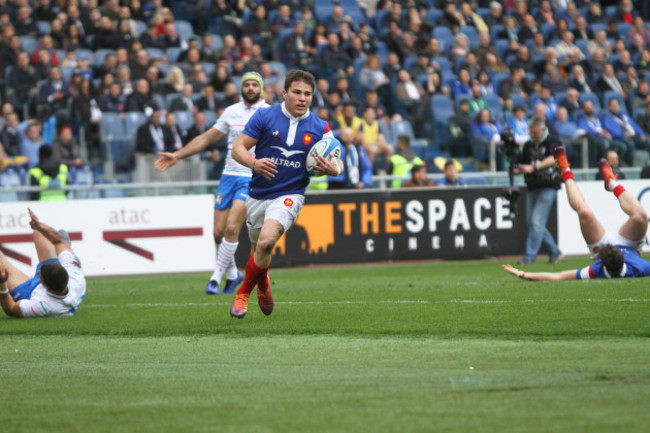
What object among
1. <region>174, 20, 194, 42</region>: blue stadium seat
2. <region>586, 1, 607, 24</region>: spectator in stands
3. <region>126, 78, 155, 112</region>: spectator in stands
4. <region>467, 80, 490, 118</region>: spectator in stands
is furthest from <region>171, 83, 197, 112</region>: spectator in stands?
<region>586, 1, 607, 24</region>: spectator in stands

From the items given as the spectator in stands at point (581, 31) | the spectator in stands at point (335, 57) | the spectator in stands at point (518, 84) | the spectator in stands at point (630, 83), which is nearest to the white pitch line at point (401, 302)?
the spectator in stands at point (335, 57)

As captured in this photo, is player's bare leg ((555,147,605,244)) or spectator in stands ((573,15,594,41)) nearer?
player's bare leg ((555,147,605,244))

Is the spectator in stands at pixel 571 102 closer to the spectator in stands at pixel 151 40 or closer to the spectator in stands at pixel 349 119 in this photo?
the spectator in stands at pixel 349 119

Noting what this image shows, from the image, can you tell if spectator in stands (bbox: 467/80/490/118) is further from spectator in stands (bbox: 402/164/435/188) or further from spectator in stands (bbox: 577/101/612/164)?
spectator in stands (bbox: 402/164/435/188)

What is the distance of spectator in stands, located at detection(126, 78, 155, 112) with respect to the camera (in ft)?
67.3

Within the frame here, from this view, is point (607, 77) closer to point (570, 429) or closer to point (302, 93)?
point (302, 93)

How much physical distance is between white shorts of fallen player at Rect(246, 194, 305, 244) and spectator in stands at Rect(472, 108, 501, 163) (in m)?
12.0

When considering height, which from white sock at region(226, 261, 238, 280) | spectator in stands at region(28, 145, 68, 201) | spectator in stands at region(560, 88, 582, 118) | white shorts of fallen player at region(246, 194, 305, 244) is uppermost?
spectator in stands at region(560, 88, 582, 118)

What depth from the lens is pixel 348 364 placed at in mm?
7160

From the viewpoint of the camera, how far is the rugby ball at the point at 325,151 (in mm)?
9625

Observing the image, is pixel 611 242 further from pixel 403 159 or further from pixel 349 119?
pixel 349 119

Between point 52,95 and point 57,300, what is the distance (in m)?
9.84

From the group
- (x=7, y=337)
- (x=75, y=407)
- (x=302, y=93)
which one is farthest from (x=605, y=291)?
(x=75, y=407)

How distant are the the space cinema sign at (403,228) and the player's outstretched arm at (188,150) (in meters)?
5.85
